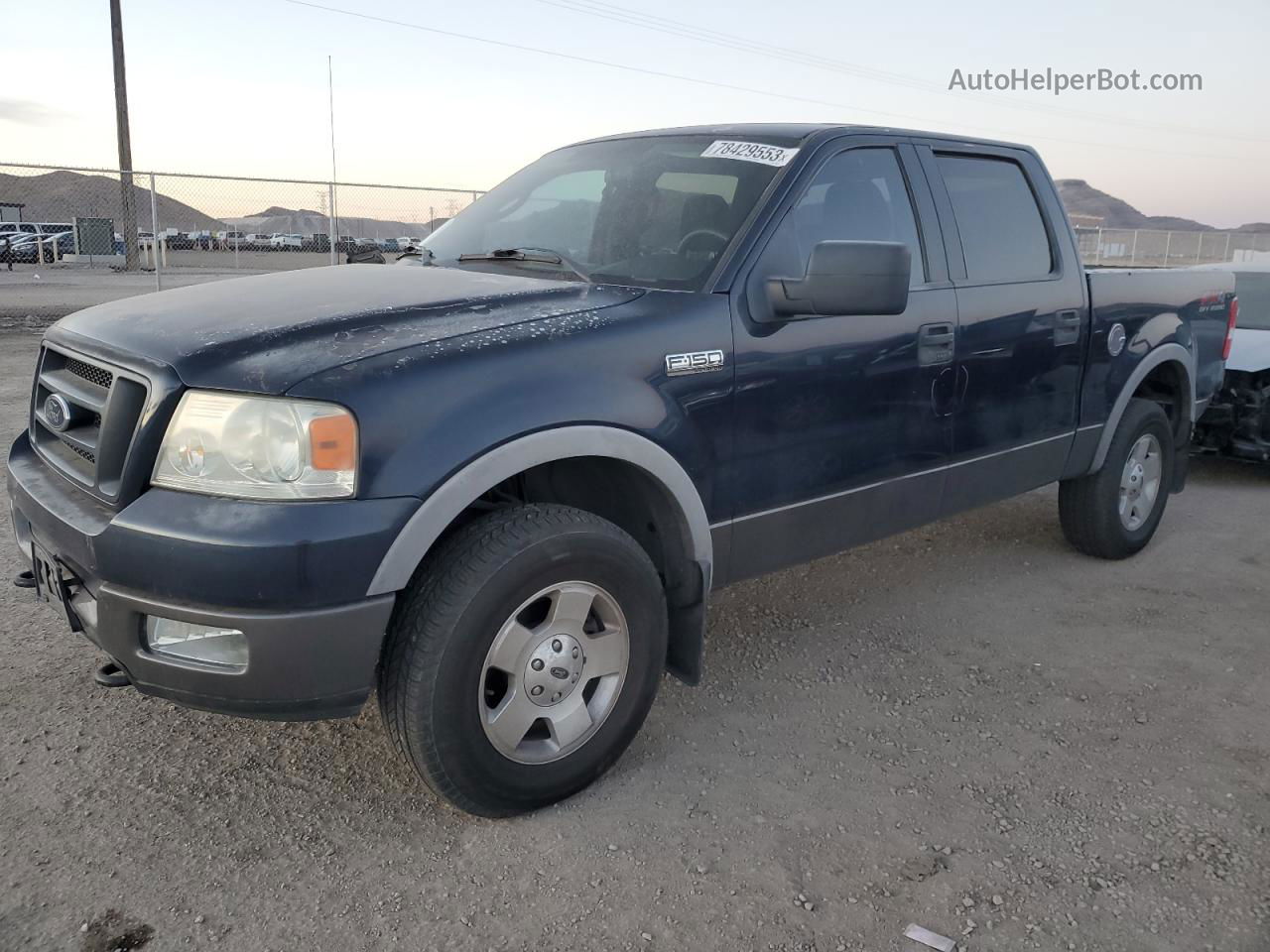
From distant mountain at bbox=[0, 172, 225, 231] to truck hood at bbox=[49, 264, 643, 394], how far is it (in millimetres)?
10811

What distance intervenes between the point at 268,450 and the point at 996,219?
3120 millimetres

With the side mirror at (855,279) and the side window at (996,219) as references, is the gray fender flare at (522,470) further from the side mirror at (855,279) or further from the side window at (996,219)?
the side window at (996,219)

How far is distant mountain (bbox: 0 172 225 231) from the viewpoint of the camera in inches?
634

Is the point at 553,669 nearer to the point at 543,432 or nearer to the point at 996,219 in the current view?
the point at 543,432

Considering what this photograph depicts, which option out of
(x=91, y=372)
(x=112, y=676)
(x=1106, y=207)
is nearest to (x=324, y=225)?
(x=91, y=372)

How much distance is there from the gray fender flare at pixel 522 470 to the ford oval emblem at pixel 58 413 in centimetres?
111

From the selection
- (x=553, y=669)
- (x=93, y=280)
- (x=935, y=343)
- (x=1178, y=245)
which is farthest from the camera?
(x=1178, y=245)

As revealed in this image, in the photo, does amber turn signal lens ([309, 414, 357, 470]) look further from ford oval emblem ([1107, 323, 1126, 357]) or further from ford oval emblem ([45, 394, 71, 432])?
ford oval emblem ([1107, 323, 1126, 357])

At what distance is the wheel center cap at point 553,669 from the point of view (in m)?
2.68

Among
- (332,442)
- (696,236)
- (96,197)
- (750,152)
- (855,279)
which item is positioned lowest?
(332,442)

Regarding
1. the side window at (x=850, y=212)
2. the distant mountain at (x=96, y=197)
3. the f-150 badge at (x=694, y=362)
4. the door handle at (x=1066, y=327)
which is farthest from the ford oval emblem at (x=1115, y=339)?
the distant mountain at (x=96, y=197)

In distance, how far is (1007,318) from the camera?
13.1 feet

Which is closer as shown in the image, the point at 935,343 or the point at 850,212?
the point at 850,212

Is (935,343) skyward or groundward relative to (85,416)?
skyward
